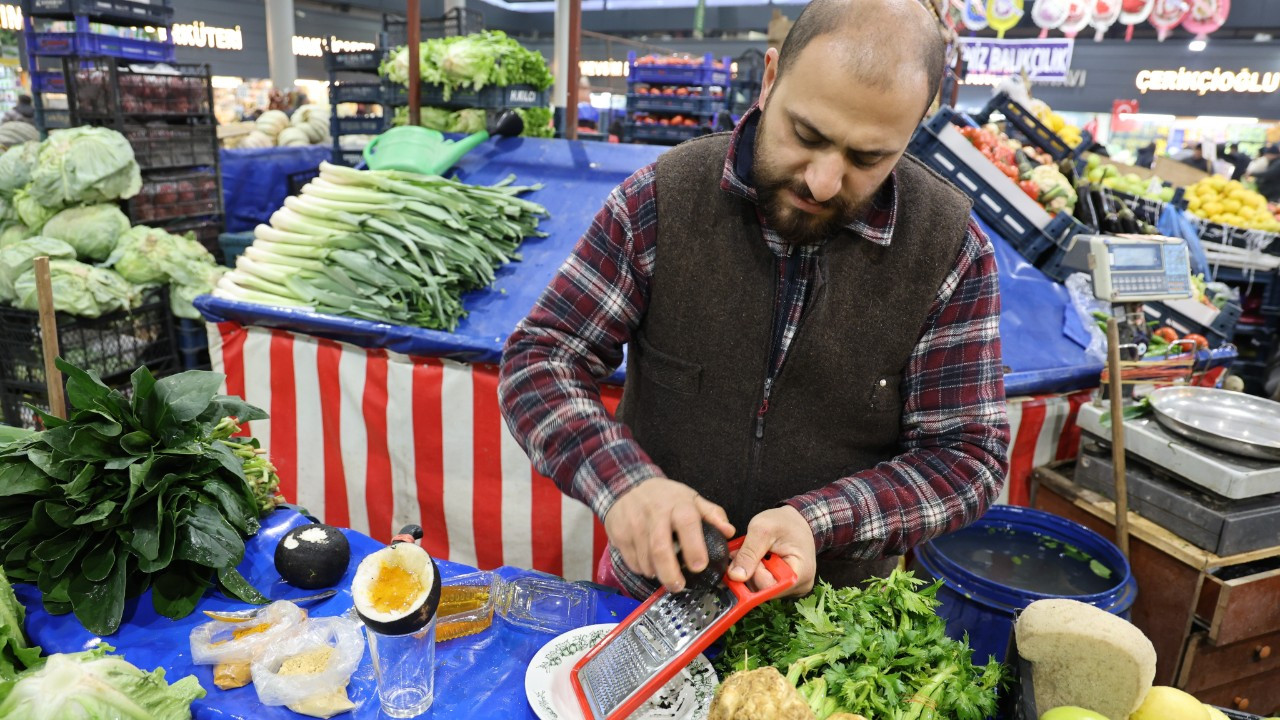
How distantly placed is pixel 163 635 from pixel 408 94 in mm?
4313

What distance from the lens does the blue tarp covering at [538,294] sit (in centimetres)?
316

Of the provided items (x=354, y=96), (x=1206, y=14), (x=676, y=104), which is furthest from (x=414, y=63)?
(x=1206, y=14)

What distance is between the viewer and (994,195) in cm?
406

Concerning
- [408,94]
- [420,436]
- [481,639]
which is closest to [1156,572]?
[481,639]

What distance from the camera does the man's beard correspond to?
147cm

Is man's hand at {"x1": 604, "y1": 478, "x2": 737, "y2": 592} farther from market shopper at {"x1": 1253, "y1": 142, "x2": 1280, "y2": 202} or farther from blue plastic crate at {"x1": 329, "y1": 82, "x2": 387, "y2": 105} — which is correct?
market shopper at {"x1": 1253, "y1": 142, "x2": 1280, "y2": 202}

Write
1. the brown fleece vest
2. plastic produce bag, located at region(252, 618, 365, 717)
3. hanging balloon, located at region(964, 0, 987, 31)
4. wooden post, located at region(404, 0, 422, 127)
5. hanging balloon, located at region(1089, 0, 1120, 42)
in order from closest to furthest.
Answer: plastic produce bag, located at region(252, 618, 365, 717) < the brown fleece vest < wooden post, located at region(404, 0, 422, 127) < hanging balloon, located at region(1089, 0, 1120, 42) < hanging balloon, located at region(964, 0, 987, 31)

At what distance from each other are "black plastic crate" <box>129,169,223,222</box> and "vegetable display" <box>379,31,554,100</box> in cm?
158

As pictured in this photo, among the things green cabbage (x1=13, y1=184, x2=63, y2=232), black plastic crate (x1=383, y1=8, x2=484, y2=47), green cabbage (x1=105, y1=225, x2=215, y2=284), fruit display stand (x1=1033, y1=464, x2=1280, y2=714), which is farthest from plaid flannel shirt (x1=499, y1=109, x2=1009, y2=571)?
black plastic crate (x1=383, y1=8, x2=484, y2=47)

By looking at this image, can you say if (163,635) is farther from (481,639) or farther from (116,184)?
(116,184)

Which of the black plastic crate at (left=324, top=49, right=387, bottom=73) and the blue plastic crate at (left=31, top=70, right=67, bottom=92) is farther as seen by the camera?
the black plastic crate at (left=324, top=49, right=387, bottom=73)

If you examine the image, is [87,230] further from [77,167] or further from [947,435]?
[947,435]

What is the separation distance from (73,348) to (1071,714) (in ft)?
15.3

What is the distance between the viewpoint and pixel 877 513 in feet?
4.99
